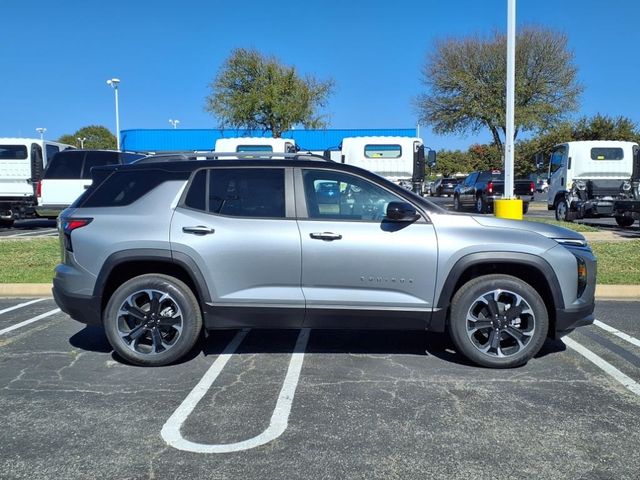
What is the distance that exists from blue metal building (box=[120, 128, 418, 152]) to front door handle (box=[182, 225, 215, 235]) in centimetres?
3073

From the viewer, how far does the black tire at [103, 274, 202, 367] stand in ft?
15.4

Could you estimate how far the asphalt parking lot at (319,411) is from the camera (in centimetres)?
315

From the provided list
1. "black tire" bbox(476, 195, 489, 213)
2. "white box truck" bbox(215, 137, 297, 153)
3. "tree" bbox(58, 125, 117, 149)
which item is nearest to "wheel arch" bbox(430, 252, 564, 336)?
"white box truck" bbox(215, 137, 297, 153)

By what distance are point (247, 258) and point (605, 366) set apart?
3163mm

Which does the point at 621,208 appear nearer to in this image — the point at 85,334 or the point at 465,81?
the point at 85,334

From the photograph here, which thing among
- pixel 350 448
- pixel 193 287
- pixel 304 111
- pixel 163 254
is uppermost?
pixel 304 111

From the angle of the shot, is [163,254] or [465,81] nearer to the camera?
[163,254]

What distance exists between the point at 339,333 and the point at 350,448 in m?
2.56

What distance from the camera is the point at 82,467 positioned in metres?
3.14

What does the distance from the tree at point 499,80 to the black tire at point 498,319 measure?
1023 inches

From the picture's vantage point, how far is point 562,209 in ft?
57.8

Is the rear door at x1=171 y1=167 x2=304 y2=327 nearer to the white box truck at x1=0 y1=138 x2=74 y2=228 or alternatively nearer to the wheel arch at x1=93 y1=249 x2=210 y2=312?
the wheel arch at x1=93 y1=249 x2=210 y2=312

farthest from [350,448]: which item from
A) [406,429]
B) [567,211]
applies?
[567,211]

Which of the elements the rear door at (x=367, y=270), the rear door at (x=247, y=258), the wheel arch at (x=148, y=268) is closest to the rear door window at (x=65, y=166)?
the wheel arch at (x=148, y=268)
